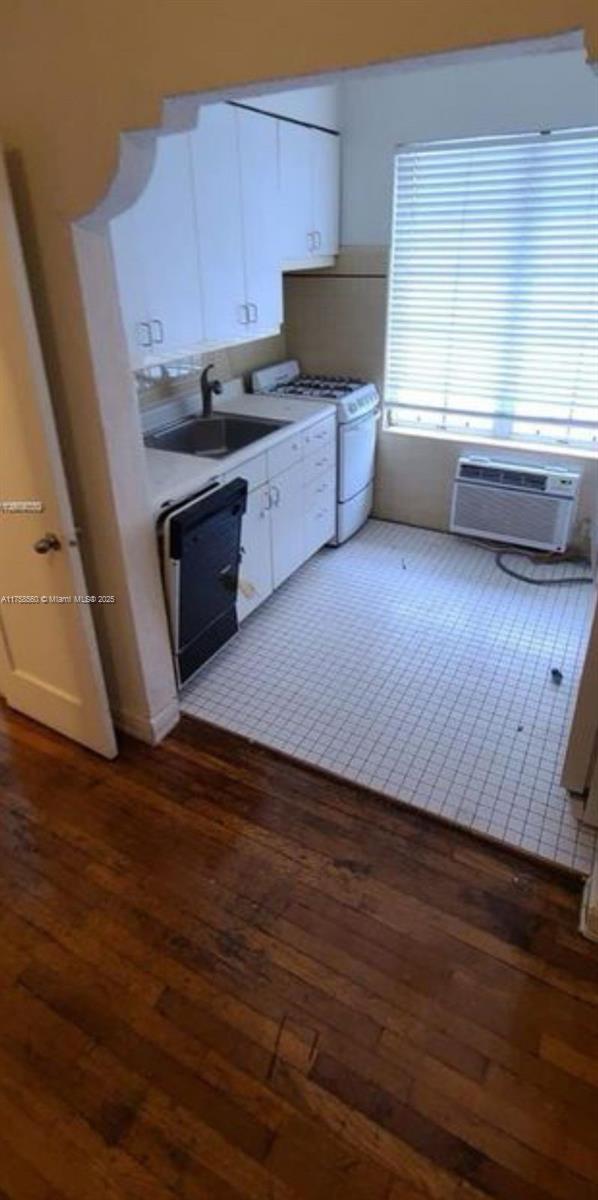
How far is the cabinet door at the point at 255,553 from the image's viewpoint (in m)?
2.85

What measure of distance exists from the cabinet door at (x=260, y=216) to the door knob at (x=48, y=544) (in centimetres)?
156

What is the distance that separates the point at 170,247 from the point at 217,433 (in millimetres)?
982

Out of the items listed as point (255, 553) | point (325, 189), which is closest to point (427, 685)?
point (255, 553)

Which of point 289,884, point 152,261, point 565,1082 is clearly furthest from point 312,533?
point 565,1082

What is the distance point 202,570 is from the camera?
7.98ft

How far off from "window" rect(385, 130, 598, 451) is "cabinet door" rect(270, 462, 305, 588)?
115 centimetres

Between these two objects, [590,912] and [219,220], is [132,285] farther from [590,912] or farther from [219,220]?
[590,912]

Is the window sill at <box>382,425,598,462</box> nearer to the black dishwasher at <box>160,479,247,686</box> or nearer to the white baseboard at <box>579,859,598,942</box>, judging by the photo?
the black dishwasher at <box>160,479,247,686</box>

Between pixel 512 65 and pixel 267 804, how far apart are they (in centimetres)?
334

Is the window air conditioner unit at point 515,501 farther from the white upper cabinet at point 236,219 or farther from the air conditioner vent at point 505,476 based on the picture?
the white upper cabinet at point 236,219

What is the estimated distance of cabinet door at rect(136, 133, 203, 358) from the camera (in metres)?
2.24

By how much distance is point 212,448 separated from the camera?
3225 mm

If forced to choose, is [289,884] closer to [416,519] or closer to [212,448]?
[212,448]

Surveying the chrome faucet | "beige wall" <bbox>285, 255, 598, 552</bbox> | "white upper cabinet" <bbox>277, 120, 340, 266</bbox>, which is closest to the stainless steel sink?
the chrome faucet
